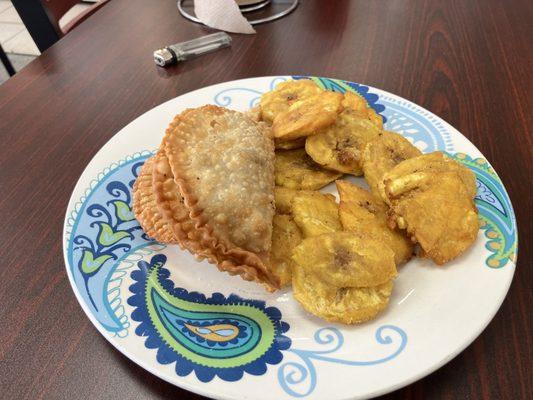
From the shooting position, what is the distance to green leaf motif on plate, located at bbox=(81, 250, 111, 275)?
128 cm

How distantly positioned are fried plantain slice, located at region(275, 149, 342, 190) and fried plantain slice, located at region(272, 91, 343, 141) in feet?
0.33

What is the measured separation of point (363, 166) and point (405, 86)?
2.67 ft

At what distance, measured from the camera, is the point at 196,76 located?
230 cm

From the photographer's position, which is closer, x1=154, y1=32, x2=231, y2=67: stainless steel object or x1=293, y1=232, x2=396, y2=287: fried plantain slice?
x1=293, y1=232, x2=396, y2=287: fried plantain slice

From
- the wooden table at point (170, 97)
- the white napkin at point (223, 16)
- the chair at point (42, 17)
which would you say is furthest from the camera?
the chair at point (42, 17)

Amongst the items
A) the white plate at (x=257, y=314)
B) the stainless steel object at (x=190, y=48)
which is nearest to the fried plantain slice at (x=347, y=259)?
the white plate at (x=257, y=314)

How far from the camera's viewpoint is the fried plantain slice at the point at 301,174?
155 cm

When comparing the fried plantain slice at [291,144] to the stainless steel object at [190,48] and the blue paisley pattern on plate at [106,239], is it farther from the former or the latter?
the stainless steel object at [190,48]

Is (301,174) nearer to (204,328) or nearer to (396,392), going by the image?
(204,328)

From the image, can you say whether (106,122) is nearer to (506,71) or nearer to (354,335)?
(354,335)

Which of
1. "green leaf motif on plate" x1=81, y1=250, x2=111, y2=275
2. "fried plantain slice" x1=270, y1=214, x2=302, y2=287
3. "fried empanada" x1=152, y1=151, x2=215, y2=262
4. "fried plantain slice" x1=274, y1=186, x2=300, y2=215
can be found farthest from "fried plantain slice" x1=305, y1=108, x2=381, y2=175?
"green leaf motif on plate" x1=81, y1=250, x2=111, y2=275

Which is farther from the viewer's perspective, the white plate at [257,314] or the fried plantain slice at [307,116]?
the fried plantain slice at [307,116]

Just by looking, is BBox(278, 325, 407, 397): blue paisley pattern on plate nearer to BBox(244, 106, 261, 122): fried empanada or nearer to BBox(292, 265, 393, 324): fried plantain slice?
BBox(292, 265, 393, 324): fried plantain slice

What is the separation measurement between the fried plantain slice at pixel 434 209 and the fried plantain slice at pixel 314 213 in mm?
175
